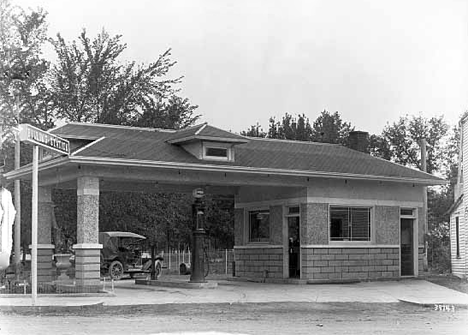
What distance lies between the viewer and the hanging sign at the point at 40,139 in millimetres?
14008

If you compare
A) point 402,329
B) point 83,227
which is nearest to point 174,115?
point 83,227

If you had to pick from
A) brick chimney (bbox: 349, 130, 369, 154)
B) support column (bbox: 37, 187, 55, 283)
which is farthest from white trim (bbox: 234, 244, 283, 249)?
support column (bbox: 37, 187, 55, 283)

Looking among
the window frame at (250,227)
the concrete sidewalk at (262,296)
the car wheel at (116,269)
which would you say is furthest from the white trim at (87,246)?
the car wheel at (116,269)

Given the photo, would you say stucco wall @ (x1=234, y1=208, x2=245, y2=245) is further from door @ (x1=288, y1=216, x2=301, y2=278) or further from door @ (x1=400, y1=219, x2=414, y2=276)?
door @ (x1=400, y1=219, x2=414, y2=276)

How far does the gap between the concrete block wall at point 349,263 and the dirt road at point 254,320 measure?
6289mm

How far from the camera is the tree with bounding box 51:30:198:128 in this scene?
3662 cm

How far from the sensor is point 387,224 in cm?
2553

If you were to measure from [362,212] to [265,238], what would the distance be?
3.36m

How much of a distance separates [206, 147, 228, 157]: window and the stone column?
3.73 meters

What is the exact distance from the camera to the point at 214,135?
22438 millimetres

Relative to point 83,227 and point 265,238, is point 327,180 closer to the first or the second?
point 265,238

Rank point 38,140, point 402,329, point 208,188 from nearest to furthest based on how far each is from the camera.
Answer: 1. point 402,329
2. point 38,140
3. point 208,188

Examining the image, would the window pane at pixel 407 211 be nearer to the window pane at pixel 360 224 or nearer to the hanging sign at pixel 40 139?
the window pane at pixel 360 224

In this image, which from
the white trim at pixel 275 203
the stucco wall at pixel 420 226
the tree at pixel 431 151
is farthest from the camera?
the tree at pixel 431 151
